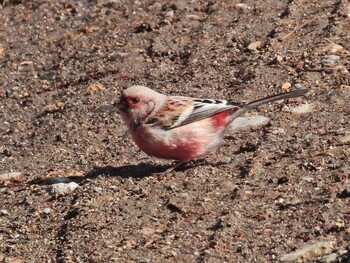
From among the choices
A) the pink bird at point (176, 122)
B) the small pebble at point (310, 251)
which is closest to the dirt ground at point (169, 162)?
the small pebble at point (310, 251)

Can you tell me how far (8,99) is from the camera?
10.7 metres

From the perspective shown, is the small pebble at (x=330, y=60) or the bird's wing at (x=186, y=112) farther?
the small pebble at (x=330, y=60)

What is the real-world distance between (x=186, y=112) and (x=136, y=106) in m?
0.43

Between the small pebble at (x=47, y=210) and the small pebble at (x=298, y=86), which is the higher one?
the small pebble at (x=47, y=210)

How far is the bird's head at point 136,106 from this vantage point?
8211mm

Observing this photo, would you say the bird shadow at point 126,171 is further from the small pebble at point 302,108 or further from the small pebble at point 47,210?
the small pebble at point 302,108

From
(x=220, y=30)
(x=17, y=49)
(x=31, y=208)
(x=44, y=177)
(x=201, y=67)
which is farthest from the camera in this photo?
(x=17, y=49)

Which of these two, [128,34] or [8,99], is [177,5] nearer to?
[128,34]

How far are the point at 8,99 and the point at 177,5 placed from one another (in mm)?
2562

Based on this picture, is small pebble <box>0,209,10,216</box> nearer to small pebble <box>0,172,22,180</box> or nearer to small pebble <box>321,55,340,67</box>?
small pebble <box>0,172,22,180</box>

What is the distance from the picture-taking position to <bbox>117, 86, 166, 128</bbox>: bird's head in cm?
821

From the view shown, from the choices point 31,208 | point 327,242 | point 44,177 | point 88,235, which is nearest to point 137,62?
point 44,177

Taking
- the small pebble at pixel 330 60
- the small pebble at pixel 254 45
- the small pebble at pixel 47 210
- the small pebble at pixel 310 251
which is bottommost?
the small pebble at pixel 254 45

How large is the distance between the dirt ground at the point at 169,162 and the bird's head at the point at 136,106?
0.44 meters
